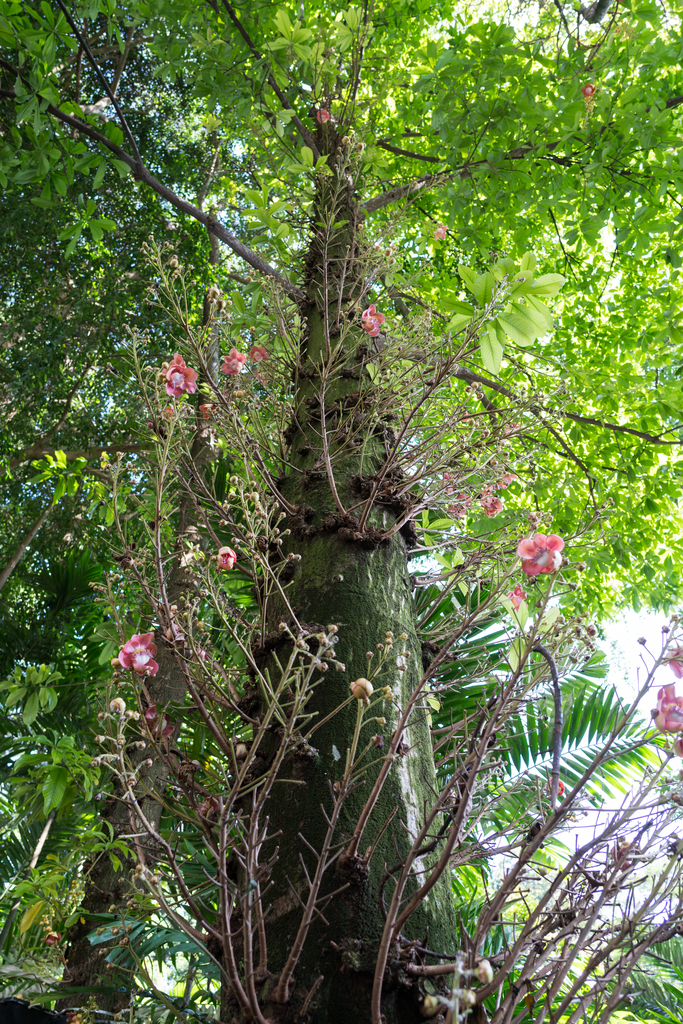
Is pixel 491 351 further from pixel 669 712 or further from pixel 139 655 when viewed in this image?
pixel 139 655

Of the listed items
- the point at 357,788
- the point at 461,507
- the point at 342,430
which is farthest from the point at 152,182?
the point at 357,788

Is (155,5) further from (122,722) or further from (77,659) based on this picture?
(77,659)

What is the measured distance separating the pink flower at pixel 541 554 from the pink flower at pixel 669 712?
0.80 feet

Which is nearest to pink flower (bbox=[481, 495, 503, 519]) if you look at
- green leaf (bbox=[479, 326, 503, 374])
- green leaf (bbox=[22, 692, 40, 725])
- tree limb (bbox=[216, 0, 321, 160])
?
green leaf (bbox=[479, 326, 503, 374])

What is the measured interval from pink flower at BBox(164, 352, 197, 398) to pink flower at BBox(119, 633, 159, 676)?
69 cm

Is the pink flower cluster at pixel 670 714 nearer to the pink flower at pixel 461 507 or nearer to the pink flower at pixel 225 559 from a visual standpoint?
the pink flower at pixel 225 559

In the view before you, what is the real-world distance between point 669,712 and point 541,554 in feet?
0.99

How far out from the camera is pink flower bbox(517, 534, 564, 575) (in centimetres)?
101

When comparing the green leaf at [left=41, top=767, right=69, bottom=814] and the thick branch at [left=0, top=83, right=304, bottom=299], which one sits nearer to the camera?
the green leaf at [left=41, top=767, right=69, bottom=814]

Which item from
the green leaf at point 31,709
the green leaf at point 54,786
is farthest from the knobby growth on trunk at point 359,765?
the green leaf at point 31,709

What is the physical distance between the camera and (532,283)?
1.27 metres

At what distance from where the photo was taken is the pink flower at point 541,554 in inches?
39.9

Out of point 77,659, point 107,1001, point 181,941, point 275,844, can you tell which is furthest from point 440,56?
point 77,659

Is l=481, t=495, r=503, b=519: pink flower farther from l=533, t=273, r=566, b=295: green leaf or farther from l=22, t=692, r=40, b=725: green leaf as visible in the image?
l=22, t=692, r=40, b=725: green leaf
